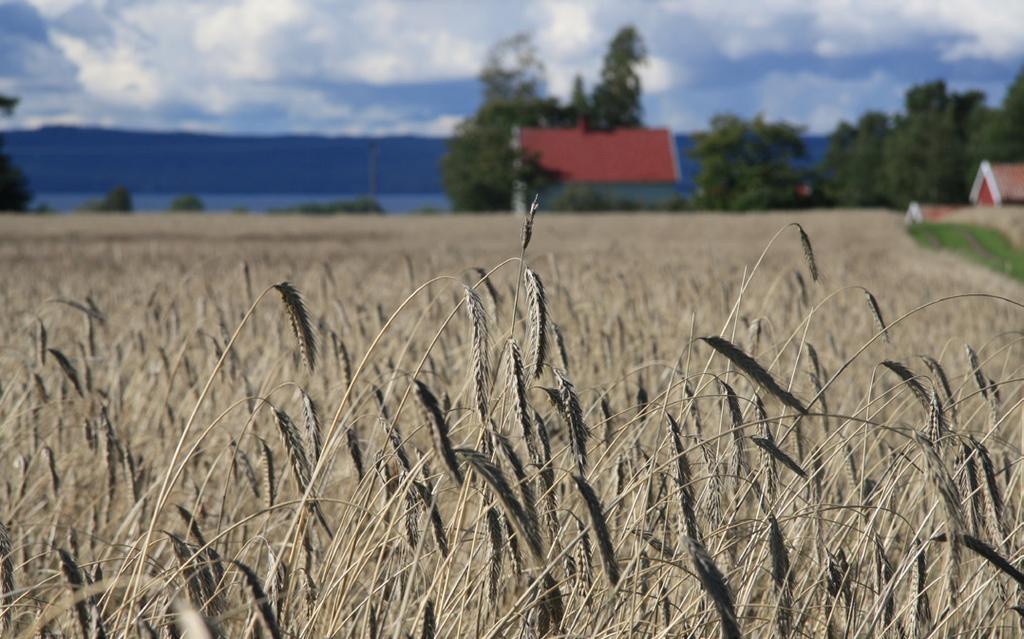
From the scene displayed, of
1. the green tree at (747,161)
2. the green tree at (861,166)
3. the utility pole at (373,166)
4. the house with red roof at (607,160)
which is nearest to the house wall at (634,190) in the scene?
the house with red roof at (607,160)

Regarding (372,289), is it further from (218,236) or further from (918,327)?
(218,236)

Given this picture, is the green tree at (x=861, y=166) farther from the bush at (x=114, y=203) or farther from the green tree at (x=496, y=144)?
the bush at (x=114, y=203)

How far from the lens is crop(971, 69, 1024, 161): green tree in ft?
206

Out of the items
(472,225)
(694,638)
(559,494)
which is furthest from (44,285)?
(472,225)

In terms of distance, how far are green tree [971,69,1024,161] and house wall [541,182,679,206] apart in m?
20.2

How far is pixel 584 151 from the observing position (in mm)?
61500

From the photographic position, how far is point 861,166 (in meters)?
80.8

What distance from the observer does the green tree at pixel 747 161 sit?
5975 centimetres

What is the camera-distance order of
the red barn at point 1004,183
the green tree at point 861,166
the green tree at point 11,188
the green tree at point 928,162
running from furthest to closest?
the green tree at point 861,166 → the green tree at point 928,162 → the red barn at point 1004,183 → the green tree at point 11,188

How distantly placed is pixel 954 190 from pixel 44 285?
2760 inches

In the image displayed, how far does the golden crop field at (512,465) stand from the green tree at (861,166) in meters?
65.9

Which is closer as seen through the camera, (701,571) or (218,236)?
(701,571)

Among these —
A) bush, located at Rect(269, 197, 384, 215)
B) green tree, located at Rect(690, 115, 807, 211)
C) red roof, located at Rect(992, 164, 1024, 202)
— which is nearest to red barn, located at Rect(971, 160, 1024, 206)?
red roof, located at Rect(992, 164, 1024, 202)

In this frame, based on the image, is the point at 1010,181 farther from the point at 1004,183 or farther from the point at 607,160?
the point at 607,160
